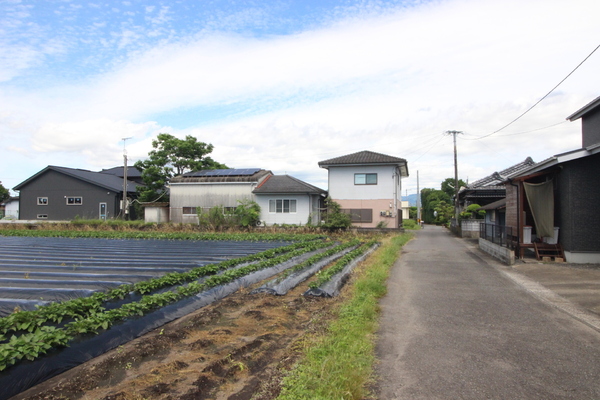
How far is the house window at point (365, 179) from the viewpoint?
25.1 meters

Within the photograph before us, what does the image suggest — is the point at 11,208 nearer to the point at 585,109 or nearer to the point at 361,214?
the point at 361,214

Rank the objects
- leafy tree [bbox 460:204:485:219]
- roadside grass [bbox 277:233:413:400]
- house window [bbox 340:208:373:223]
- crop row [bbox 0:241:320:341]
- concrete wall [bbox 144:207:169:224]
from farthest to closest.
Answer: leafy tree [bbox 460:204:485:219] < concrete wall [bbox 144:207:169:224] < house window [bbox 340:208:373:223] < crop row [bbox 0:241:320:341] < roadside grass [bbox 277:233:413:400]

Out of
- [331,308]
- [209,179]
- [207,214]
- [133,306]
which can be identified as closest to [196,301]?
[133,306]

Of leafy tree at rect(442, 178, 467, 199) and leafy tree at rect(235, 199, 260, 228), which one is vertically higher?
leafy tree at rect(442, 178, 467, 199)

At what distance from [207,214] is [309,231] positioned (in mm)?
6598

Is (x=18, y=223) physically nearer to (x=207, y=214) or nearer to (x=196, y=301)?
(x=207, y=214)

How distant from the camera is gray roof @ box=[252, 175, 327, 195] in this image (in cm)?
2464

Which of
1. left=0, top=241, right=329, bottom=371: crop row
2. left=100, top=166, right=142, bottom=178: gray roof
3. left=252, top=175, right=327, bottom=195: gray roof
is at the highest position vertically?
left=100, top=166, right=142, bottom=178: gray roof

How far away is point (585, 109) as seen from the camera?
48.2 ft

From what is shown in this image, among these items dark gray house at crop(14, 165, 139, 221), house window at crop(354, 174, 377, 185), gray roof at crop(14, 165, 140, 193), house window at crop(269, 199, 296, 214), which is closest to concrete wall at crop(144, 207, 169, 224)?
dark gray house at crop(14, 165, 139, 221)

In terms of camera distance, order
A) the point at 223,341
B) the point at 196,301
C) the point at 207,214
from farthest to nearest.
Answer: the point at 207,214 < the point at 196,301 < the point at 223,341

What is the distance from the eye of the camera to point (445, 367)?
407 centimetres

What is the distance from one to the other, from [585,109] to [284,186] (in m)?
16.1

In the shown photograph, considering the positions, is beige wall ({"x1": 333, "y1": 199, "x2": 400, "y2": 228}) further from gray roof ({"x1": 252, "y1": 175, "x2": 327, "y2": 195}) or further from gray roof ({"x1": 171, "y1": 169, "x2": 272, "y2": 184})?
gray roof ({"x1": 171, "y1": 169, "x2": 272, "y2": 184})
